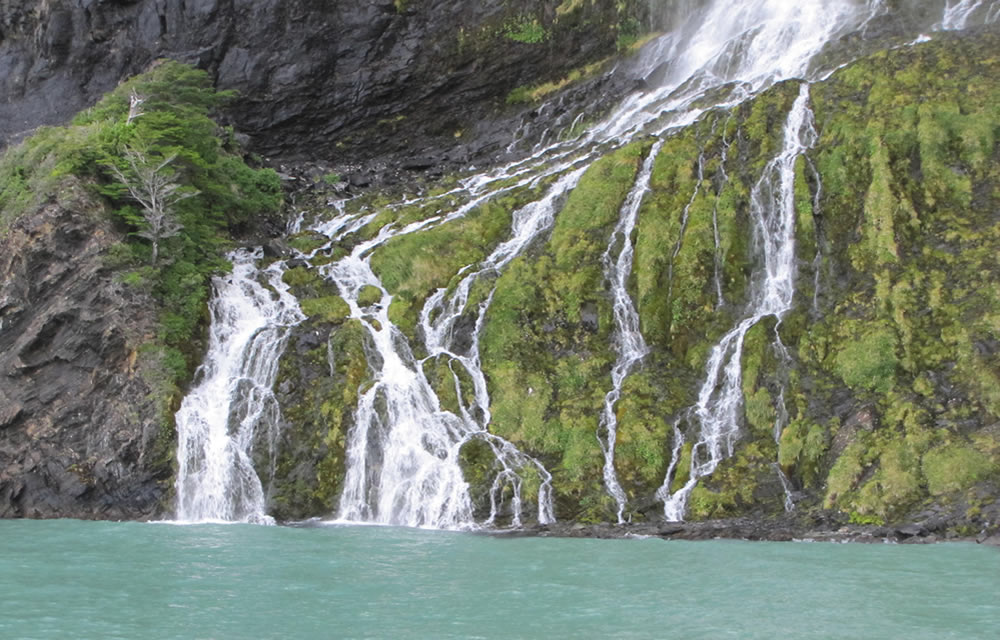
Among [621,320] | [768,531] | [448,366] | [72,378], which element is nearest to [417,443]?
[448,366]

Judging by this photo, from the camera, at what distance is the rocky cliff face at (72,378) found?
2338 cm

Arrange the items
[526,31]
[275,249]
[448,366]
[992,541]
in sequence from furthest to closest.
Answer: [526,31]
[275,249]
[448,366]
[992,541]

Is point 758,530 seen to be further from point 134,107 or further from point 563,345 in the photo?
point 134,107

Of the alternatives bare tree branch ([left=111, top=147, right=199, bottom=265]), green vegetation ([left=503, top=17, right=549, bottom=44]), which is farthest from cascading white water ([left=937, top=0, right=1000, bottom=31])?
bare tree branch ([left=111, top=147, right=199, bottom=265])

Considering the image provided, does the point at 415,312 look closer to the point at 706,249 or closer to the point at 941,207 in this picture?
the point at 706,249

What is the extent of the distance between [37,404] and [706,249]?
65.8 ft

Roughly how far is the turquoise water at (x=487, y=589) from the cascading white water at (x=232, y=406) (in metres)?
3.86

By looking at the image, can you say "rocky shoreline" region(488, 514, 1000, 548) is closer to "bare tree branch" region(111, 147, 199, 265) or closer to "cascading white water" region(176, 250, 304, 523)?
"cascading white water" region(176, 250, 304, 523)

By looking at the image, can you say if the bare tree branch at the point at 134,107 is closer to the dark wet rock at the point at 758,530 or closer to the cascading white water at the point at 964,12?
the dark wet rock at the point at 758,530

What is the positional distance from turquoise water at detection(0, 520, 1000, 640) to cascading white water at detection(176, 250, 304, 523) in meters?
3.86

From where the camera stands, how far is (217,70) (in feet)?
158

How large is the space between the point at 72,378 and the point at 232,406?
4828 mm

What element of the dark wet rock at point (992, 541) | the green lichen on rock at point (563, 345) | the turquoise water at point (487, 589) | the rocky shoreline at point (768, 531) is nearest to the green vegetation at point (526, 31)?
the green lichen on rock at point (563, 345)

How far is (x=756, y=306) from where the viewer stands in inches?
986
